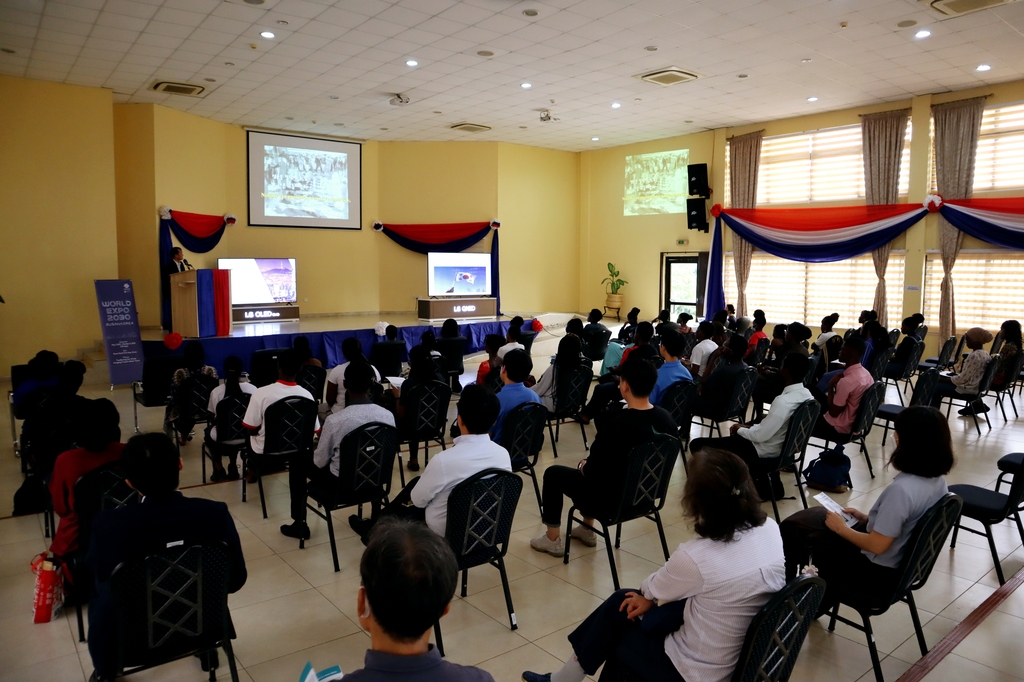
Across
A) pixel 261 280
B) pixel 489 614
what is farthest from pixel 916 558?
pixel 261 280

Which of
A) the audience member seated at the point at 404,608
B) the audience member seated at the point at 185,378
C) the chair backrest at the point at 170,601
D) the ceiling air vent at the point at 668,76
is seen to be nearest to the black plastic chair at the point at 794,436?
the chair backrest at the point at 170,601

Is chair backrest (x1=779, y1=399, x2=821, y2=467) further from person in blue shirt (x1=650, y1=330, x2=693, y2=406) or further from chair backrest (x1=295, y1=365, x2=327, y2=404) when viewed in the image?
chair backrest (x1=295, y1=365, x2=327, y2=404)

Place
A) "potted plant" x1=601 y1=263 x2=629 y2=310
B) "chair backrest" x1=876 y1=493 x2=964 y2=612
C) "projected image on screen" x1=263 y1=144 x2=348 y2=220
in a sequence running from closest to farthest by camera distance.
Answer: "chair backrest" x1=876 y1=493 x2=964 y2=612 < "projected image on screen" x1=263 y1=144 x2=348 y2=220 < "potted plant" x1=601 y1=263 x2=629 y2=310

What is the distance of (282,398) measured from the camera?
4.32 meters

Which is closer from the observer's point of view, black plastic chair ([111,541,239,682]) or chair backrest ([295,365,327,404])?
black plastic chair ([111,541,239,682])

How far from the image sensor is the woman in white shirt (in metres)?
2.02

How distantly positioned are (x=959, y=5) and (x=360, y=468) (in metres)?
7.56

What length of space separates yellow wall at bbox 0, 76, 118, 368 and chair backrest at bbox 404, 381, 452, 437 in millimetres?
7795

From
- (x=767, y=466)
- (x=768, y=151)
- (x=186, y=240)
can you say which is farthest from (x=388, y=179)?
(x=767, y=466)

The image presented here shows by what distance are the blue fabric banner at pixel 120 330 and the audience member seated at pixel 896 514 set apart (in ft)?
31.1

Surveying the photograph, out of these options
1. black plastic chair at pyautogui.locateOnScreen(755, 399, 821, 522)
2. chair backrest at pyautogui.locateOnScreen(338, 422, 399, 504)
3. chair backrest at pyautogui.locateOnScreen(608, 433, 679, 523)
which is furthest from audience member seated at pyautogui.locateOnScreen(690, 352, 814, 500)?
chair backrest at pyautogui.locateOnScreen(338, 422, 399, 504)

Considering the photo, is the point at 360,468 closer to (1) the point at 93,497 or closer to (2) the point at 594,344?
(1) the point at 93,497

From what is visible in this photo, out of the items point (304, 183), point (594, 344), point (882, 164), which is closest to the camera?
point (594, 344)

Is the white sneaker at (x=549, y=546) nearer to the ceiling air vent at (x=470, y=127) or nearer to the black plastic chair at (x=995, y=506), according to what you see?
the black plastic chair at (x=995, y=506)
